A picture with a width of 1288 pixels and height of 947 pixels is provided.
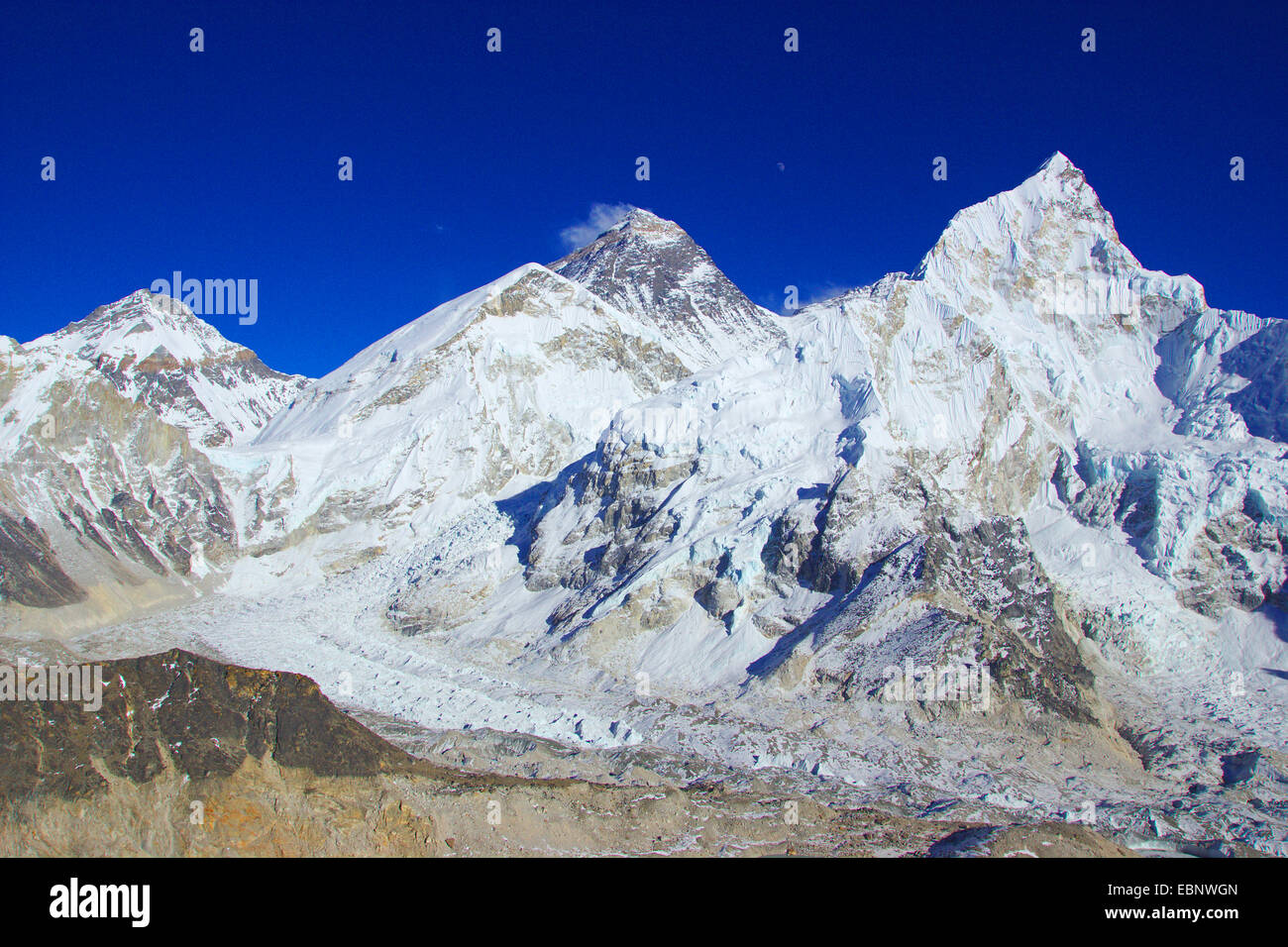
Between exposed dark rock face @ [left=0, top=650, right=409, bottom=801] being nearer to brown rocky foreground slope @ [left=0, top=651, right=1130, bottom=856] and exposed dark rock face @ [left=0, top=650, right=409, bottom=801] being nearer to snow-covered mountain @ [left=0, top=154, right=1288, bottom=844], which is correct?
brown rocky foreground slope @ [left=0, top=651, right=1130, bottom=856]

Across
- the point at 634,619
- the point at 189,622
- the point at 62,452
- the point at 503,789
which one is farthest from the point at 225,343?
the point at 503,789

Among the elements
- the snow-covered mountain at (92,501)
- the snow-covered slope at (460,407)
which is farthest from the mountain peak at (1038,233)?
the snow-covered mountain at (92,501)

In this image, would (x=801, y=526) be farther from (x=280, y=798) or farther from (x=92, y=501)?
(x=92, y=501)

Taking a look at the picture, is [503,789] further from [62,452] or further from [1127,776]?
[62,452]

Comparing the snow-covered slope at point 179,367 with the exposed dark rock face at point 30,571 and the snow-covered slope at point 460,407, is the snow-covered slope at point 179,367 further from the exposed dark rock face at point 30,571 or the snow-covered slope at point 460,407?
the exposed dark rock face at point 30,571

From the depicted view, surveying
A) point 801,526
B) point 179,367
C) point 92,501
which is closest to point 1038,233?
point 801,526

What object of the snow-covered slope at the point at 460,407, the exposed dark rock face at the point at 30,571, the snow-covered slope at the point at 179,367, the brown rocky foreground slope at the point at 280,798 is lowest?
the brown rocky foreground slope at the point at 280,798
